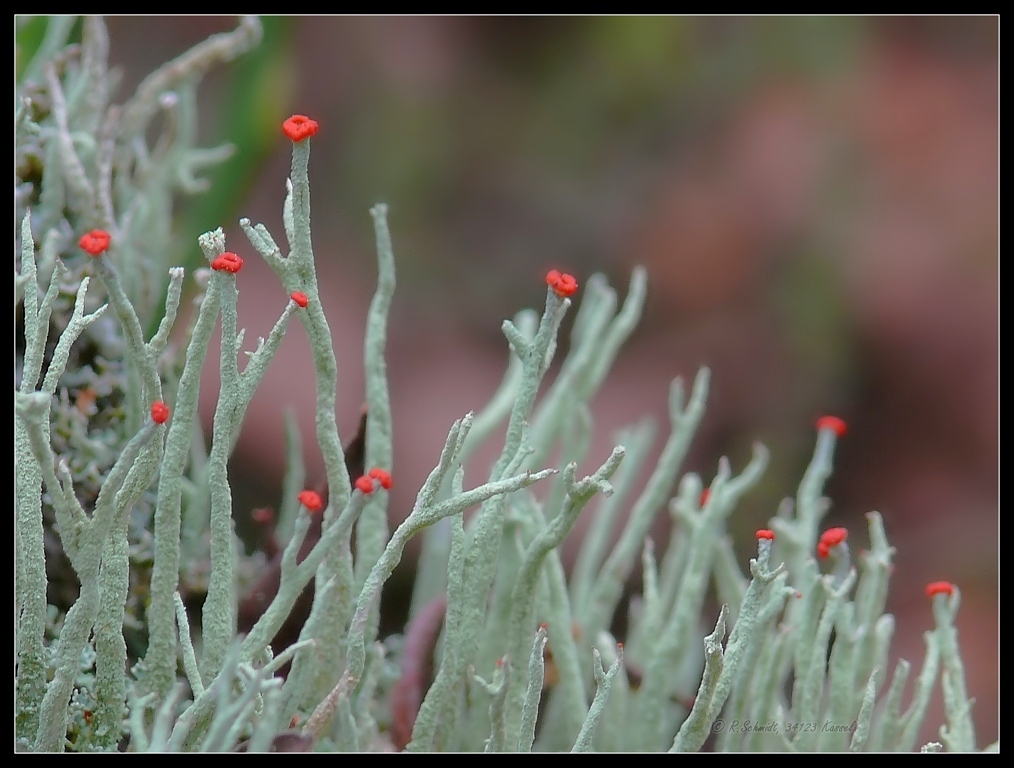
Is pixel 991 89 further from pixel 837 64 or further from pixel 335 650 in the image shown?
pixel 335 650

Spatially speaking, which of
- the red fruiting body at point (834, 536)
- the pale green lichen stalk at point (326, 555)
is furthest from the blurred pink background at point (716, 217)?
the red fruiting body at point (834, 536)

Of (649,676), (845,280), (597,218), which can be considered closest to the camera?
(649,676)

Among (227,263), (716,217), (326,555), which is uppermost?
(716,217)

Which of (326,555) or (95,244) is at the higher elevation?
(95,244)

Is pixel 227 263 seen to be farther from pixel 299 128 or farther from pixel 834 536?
pixel 834 536

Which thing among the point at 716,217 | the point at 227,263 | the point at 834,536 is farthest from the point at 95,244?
Answer: the point at 716,217

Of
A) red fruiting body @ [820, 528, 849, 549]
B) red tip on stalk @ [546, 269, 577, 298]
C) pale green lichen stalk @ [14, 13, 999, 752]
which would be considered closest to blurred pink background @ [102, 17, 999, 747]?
pale green lichen stalk @ [14, 13, 999, 752]
